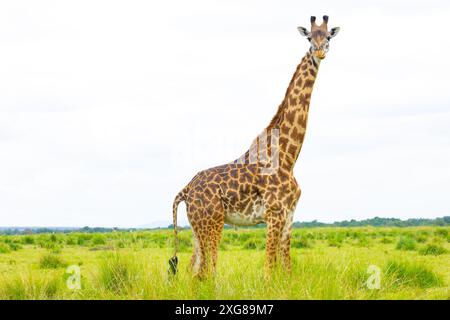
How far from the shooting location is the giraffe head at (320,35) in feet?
25.7

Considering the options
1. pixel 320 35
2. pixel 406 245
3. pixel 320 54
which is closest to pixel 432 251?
pixel 406 245

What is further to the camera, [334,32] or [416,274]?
[416,274]

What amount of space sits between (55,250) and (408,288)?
1479cm

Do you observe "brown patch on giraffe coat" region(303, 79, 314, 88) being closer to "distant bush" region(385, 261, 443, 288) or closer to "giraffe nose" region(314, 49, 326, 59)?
"giraffe nose" region(314, 49, 326, 59)

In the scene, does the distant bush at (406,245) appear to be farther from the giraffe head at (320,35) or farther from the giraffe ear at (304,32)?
the giraffe ear at (304,32)

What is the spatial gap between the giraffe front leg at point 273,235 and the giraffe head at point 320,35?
7.02 feet

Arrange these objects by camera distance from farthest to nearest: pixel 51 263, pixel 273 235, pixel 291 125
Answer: pixel 51 263
pixel 291 125
pixel 273 235

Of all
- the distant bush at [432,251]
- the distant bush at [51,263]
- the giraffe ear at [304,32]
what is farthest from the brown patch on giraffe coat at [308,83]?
the distant bush at [432,251]

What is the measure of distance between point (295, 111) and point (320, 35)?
3.55 ft

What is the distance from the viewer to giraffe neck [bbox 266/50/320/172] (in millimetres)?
8164

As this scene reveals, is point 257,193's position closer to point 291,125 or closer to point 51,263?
point 291,125

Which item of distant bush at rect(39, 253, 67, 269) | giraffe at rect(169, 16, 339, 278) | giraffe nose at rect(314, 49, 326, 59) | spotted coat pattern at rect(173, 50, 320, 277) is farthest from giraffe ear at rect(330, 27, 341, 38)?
distant bush at rect(39, 253, 67, 269)

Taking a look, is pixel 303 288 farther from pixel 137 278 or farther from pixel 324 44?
pixel 324 44

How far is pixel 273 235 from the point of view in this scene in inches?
302
